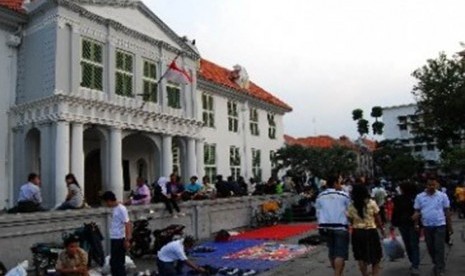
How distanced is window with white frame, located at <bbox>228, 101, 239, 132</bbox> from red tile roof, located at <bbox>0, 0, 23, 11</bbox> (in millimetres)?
13791

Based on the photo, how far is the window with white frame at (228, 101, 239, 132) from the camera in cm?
3005

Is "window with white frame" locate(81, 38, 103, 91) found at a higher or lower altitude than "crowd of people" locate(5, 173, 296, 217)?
higher

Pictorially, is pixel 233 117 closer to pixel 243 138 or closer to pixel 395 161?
pixel 243 138

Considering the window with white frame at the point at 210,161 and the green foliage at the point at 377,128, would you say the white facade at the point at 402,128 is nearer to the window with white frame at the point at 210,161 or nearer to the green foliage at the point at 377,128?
the green foliage at the point at 377,128

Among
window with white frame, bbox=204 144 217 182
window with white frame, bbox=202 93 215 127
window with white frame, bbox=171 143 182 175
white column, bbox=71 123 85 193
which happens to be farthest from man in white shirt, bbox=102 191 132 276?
window with white frame, bbox=202 93 215 127

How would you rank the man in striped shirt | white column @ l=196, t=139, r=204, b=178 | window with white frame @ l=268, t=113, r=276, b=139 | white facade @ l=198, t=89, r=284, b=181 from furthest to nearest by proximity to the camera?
1. window with white frame @ l=268, t=113, r=276, b=139
2. white facade @ l=198, t=89, r=284, b=181
3. white column @ l=196, t=139, r=204, b=178
4. the man in striped shirt

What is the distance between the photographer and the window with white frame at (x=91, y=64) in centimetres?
1847

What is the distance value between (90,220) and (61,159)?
15.4 ft

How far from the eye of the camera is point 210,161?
1093 inches

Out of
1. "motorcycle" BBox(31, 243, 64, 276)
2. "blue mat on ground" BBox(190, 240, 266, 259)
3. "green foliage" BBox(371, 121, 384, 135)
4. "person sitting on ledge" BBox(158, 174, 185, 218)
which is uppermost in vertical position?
"green foliage" BBox(371, 121, 384, 135)

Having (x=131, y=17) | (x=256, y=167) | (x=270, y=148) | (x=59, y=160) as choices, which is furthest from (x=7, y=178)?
(x=270, y=148)

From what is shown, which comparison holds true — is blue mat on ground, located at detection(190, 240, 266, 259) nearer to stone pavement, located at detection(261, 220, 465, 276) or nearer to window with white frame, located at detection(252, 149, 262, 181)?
stone pavement, located at detection(261, 220, 465, 276)

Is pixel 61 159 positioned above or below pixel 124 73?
below

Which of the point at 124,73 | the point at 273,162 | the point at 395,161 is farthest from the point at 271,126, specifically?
the point at 395,161
